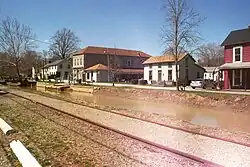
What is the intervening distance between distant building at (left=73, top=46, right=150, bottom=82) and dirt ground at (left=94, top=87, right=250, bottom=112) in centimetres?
2328

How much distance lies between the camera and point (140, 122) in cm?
1286

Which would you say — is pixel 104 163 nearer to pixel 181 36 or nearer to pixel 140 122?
pixel 140 122

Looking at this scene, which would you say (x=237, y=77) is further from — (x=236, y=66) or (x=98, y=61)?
(x=98, y=61)

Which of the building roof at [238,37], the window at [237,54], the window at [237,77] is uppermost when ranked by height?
the building roof at [238,37]

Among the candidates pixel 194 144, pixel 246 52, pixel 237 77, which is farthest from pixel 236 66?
pixel 194 144

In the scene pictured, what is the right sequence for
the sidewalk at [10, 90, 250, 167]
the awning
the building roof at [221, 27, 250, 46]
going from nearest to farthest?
1. the sidewalk at [10, 90, 250, 167]
2. the awning
3. the building roof at [221, 27, 250, 46]

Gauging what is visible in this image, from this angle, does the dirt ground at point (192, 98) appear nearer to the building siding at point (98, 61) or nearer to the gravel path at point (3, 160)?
the gravel path at point (3, 160)

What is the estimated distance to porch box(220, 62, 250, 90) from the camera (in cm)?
2653

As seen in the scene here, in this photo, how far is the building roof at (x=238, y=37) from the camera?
2744cm

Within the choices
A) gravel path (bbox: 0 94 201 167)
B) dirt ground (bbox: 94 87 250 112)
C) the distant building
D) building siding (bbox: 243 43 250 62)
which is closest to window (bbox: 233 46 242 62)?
building siding (bbox: 243 43 250 62)

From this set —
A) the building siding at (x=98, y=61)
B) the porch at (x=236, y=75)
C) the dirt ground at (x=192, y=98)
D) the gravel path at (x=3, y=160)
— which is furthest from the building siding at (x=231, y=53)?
the building siding at (x=98, y=61)

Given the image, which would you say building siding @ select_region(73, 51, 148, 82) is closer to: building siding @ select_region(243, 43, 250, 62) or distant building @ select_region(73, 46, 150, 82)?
distant building @ select_region(73, 46, 150, 82)

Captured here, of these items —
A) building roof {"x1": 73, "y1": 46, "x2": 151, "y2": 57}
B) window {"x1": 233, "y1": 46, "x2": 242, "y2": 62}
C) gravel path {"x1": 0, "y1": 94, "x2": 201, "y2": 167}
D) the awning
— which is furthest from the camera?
building roof {"x1": 73, "y1": 46, "x2": 151, "y2": 57}

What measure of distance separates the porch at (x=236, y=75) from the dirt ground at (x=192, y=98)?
5.10 meters
